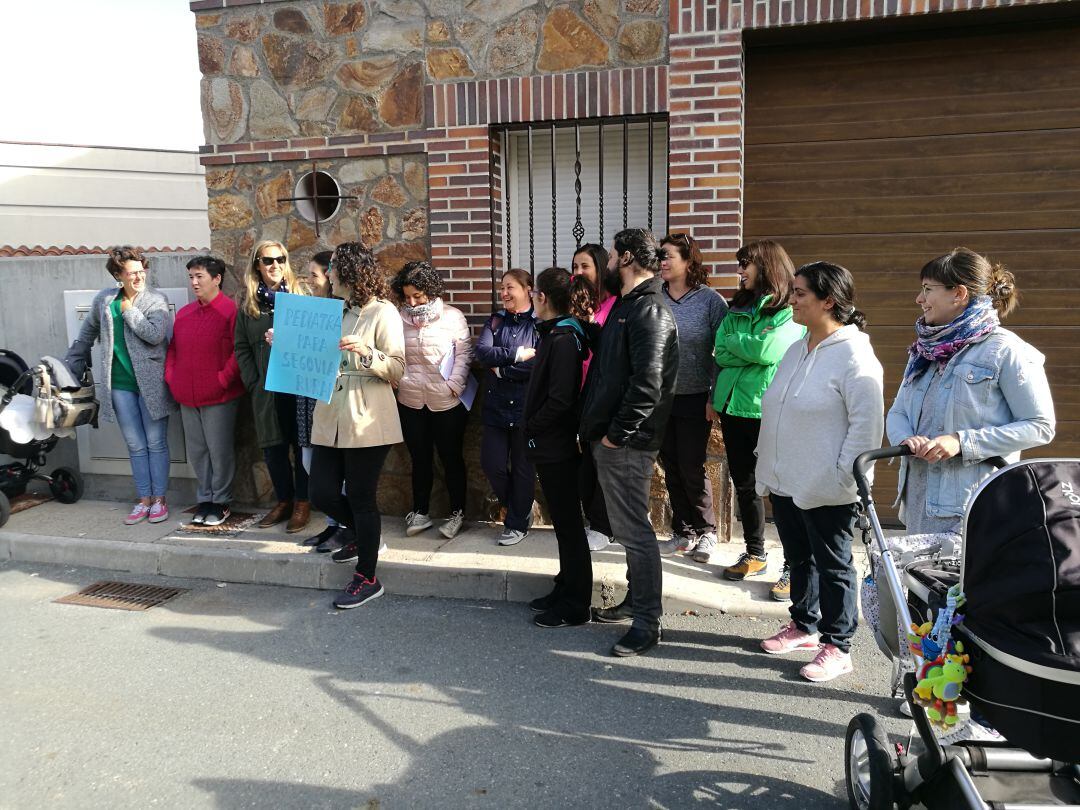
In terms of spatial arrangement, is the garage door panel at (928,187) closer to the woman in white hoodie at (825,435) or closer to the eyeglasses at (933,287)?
the woman in white hoodie at (825,435)

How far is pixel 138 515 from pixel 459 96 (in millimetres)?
3977

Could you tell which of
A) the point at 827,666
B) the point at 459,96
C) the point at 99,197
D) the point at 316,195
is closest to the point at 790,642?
the point at 827,666

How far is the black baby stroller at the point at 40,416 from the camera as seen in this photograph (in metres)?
6.07

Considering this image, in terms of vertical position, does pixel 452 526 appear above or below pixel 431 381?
below

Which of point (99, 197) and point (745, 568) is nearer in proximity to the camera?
point (745, 568)

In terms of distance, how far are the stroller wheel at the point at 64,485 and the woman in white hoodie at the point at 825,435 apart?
18.9ft

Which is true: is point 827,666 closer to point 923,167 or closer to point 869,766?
point 869,766

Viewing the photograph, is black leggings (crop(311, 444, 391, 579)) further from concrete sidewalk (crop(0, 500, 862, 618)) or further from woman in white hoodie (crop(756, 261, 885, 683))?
woman in white hoodie (crop(756, 261, 885, 683))

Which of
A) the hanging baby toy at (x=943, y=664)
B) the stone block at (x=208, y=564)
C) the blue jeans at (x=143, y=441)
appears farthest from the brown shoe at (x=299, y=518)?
the hanging baby toy at (x=943, y=664)

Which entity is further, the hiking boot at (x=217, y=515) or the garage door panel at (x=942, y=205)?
the hiking boot at (x=217, y=515)

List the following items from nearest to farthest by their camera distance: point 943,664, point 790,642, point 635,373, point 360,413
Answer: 1. point 943,664
2. point 635,373
3. point 790,642
4. point 360,413

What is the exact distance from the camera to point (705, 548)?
5.22m

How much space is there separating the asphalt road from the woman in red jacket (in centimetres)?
147

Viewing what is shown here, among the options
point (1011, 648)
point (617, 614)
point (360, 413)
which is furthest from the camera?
point (360, 413)
